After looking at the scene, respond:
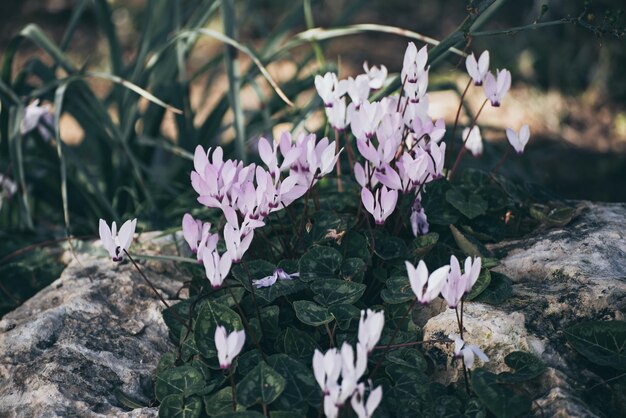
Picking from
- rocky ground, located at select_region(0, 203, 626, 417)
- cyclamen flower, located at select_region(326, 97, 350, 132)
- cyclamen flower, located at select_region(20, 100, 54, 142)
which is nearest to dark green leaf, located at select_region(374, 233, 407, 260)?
rocky ground, located at select_region(0, 203, 626, 417)

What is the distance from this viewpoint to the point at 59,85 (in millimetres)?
2551

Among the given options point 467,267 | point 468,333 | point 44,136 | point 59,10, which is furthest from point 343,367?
point 59,10

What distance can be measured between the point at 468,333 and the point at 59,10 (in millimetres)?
5551

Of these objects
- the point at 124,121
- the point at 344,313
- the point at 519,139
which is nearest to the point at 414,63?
the point at 519,139

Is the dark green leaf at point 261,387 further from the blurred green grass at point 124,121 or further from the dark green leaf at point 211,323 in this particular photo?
the blurred green grass at point 124,121

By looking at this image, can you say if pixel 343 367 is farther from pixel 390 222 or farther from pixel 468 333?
pixel 390 222

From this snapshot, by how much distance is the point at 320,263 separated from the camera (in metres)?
1.71

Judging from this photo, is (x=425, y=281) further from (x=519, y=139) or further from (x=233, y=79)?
(x=233, y=79)

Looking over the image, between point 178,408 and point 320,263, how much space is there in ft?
Result: 1.37

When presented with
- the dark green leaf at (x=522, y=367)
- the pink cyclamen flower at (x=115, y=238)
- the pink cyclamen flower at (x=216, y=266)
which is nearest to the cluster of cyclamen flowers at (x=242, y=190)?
the pink cyclamen flower at (x=216, y=266)

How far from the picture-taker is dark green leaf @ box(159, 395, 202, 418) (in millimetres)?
1509

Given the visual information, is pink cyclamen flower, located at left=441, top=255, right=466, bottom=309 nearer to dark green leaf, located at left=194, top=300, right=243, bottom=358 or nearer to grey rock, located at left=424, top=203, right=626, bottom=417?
grey rock, located at left=424, top=203, right=626, bottom=417

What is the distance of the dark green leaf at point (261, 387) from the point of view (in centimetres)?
142

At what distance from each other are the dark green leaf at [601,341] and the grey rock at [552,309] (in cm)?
4
